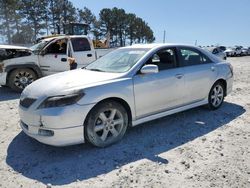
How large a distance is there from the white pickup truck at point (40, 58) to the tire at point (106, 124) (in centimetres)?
571

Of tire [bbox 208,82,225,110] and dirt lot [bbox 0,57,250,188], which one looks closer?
dirt lot [bbox 0,57,250,188]

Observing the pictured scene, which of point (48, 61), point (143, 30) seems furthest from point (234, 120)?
point (143, 30)

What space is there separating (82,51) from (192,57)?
17.5ft

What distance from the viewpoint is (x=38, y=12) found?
47.0 meters

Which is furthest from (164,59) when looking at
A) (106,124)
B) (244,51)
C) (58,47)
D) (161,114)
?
(244,51)

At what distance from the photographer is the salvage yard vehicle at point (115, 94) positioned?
410cm

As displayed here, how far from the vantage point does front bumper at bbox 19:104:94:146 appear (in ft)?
13.2

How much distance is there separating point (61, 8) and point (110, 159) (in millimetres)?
49030

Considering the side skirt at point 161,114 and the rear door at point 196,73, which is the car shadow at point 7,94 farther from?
the rear door at point 196,73

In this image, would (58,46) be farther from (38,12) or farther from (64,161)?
(38,12)

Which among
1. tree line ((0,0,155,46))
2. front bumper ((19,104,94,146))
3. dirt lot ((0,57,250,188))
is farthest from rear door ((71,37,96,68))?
tree line ((0,0,155,46))

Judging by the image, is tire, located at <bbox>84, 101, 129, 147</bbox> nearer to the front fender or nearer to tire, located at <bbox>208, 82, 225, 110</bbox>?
the front fender

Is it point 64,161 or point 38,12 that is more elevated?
point 38,12

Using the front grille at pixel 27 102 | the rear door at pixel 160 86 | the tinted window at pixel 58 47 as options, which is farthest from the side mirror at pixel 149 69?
the tinted window at pixel 58 47
